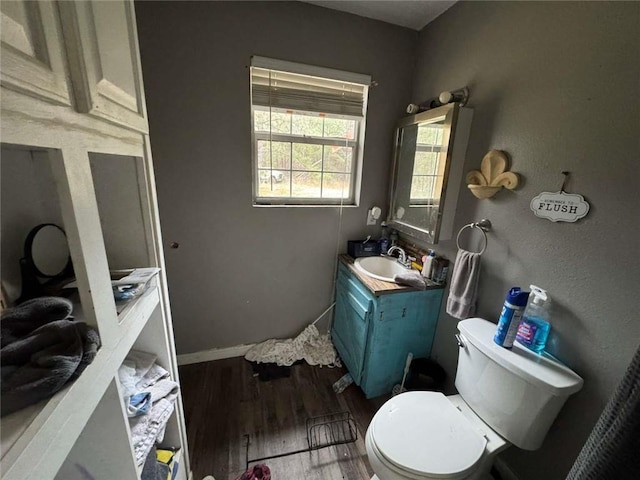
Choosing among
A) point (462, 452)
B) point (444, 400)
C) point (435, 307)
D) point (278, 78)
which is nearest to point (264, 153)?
point (278, 78)

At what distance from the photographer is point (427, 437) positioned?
1024 mm

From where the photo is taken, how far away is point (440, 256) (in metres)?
1.64

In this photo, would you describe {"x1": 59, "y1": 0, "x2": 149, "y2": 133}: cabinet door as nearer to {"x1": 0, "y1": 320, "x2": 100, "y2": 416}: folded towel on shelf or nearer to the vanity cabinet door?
{"x1": 0, "y1": 320, "x2": 100, "y2": 416}: folded towel on shelf

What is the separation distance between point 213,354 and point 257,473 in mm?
956

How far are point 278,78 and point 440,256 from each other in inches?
59.8

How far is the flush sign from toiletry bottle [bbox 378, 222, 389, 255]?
98cm

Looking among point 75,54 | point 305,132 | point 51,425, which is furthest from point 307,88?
point 51,425

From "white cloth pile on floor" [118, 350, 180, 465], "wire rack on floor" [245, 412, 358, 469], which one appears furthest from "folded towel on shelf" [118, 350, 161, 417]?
"wire rack on floor" [245, 412, 358, 469]

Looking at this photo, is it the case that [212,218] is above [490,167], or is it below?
below

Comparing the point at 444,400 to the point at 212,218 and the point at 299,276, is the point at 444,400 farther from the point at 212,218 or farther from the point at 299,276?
the point at 212,218

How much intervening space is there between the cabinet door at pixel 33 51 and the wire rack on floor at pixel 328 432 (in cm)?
166

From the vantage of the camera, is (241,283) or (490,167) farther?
(241,283)

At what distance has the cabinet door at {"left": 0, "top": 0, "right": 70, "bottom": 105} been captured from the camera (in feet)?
1.12

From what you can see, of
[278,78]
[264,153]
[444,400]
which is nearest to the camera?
[444,400]
